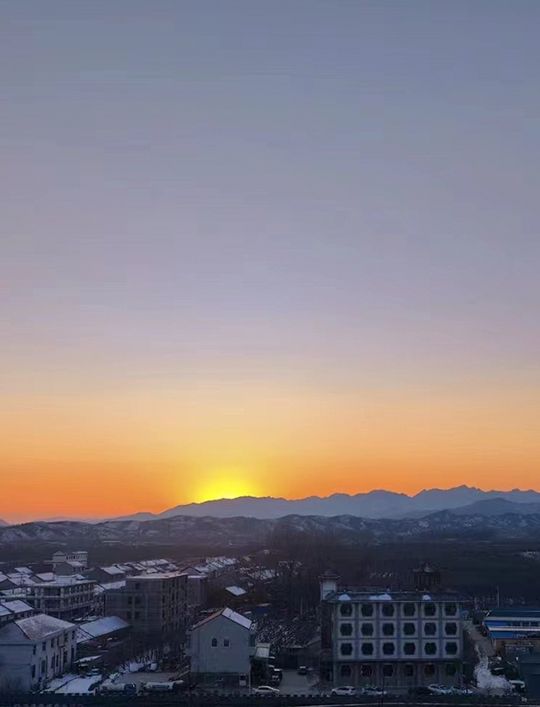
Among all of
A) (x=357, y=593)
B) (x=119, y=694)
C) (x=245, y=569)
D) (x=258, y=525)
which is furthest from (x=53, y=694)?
(x=258, y=525)

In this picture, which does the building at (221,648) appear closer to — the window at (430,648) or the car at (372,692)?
the car at (372,692)

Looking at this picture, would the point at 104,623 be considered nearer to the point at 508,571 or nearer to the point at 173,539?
the point at 508,571

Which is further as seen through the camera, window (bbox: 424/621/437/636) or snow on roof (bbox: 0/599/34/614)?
snow on roof (bbox: 0/599/34/614)

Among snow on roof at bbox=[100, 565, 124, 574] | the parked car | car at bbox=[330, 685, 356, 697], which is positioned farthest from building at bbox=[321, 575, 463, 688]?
snow on roof at bbox=[100, 565, 124, 574]

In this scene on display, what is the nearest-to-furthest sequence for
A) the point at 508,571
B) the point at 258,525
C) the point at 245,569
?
the point at 245,569 → the point at 508,571 → the point at 258,525

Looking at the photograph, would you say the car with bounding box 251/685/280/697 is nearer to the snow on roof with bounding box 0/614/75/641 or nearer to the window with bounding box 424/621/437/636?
the window with bounding box 424/621/437/636
